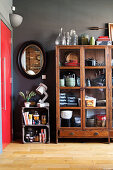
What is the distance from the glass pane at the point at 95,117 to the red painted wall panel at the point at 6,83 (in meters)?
1.48

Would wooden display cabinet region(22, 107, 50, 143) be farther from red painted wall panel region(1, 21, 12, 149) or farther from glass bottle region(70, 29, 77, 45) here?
glass bottle region(70, 29, 77, 45)

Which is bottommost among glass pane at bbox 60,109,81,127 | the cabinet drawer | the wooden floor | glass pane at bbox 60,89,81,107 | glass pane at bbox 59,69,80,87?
the wooden floor

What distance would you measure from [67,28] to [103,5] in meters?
0.88

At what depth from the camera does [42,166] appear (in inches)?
106

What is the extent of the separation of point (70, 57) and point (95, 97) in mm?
893

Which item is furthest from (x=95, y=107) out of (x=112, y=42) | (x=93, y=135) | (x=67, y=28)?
(x=67, y=28)

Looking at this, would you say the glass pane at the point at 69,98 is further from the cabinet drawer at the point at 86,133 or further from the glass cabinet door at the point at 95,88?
the cabinet drawer at the point at 86,133

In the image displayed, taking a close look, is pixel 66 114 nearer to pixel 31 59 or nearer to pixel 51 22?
pixel 31 59

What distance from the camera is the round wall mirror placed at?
13.3 ft

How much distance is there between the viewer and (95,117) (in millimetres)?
3777

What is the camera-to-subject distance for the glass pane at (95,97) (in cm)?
377

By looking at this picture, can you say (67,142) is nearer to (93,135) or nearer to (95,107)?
(93,135)

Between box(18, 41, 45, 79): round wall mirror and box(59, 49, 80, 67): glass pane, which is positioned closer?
box(59, 49, 80, 67): glass pane

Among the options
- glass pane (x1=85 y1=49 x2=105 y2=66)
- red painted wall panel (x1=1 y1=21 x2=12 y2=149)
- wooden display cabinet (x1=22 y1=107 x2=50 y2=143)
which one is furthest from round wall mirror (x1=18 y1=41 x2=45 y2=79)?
glass pane (x1=85 y1=49 x2=105 y2=66)
